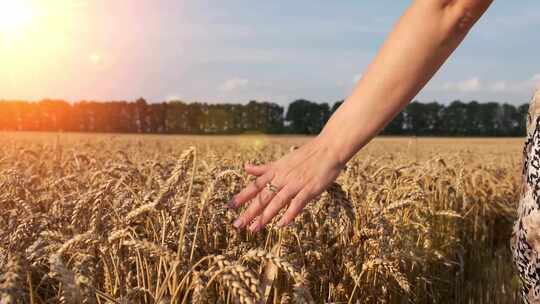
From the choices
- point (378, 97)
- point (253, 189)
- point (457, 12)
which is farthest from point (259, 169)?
point (457, 12)

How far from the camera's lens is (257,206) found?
175 cm

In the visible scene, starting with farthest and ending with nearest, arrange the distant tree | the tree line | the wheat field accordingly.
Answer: the distant tree → the tree line → the wheat field

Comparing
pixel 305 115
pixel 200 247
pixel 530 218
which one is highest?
pixel 305 115

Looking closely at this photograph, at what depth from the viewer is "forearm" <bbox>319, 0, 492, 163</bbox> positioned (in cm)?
182

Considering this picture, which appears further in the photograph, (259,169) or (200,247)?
(200,247)

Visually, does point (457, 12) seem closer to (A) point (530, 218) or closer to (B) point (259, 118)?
(A) point (530, 218)

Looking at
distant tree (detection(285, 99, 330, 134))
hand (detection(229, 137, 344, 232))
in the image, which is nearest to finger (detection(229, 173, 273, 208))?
hand (detection(229, 137, 344, 232))

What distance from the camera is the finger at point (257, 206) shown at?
175 centimetres

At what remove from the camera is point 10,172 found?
12.6 feet

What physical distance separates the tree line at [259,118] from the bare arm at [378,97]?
80.9 meters

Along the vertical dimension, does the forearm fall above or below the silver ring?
above

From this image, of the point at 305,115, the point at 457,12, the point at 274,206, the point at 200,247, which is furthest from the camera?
the point at 305,115

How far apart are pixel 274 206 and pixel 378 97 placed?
0.47m

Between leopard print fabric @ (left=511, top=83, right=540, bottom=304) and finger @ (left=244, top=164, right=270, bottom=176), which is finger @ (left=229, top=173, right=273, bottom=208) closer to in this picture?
finger @ (left=244, top=164, right=270, bottom=176)
